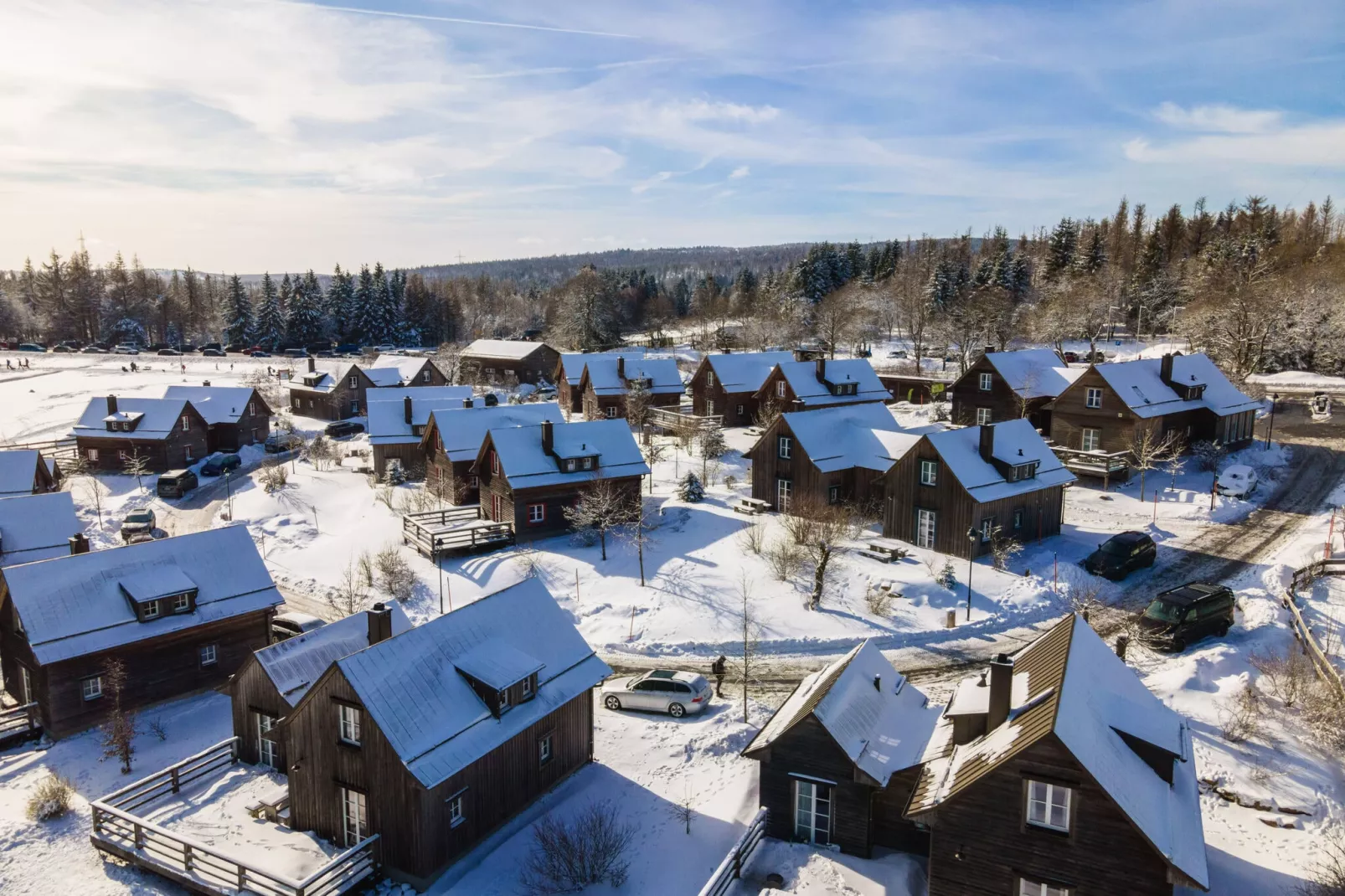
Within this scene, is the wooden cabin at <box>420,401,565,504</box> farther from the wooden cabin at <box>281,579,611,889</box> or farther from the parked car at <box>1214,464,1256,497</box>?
the parked car at <box>1214,464,1256,497</box>

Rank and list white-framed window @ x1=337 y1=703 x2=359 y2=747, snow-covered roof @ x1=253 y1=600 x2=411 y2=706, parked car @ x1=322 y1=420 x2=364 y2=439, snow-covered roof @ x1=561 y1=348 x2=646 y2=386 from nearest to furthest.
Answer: white-framed window @ x1=337 y1=703 x2=359 y2=747, snow-covered roof @ x1=253 y1=600 x2=411 y2=706, parked car @ x1=322 y1=420 x2=364 y2=439, snow-covered roof @ x1=561 y1=348 x2=646 y2=386

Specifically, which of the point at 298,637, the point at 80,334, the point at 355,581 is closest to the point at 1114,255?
the point at 355,581

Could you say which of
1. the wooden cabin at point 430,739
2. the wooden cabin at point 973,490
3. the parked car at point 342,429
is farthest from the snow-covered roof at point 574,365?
the wooden cabin at point 430,739

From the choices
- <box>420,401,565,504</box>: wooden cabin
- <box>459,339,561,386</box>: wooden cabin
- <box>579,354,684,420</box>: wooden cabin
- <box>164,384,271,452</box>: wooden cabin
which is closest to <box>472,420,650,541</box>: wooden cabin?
<box>420,401,565,504</box>: wooden cabin

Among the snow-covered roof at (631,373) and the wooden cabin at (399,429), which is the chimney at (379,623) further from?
the snow-covered roof at (631,373)

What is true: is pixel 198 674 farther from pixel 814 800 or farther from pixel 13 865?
pixel 814 800

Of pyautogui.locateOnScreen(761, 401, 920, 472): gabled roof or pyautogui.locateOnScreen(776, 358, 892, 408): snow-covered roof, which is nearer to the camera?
pyautogui.locateOnScreen(761, 401, 920, 472): gabled roof
